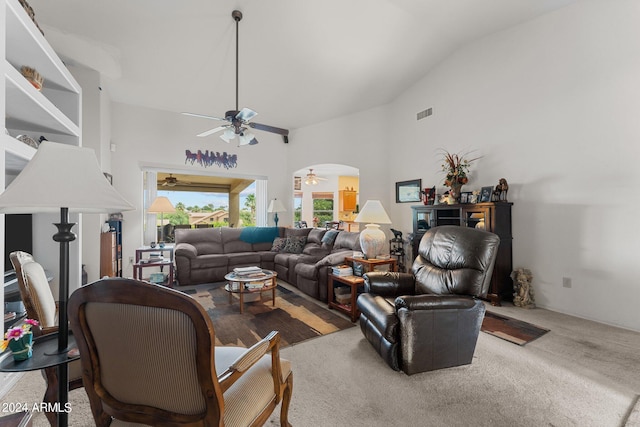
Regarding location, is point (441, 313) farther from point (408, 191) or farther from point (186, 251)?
point (186, 251)

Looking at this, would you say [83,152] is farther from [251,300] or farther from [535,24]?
[535,24]

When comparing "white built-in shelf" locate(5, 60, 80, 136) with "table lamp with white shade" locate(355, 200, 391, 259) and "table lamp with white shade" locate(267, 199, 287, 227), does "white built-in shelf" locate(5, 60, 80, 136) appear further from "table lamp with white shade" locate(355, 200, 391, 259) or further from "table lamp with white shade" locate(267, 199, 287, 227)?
"table lamp with white shade" locate(267, 199, 287, 227)

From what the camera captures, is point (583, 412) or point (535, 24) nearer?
point (583, 412)

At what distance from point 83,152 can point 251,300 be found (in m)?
3.01

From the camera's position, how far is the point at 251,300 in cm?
377

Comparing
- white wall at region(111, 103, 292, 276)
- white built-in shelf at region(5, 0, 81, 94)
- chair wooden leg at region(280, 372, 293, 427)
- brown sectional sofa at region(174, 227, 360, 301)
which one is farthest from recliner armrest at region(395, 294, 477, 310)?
white wall at region(111, 103, 292, 276)

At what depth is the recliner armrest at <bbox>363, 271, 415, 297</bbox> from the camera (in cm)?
262

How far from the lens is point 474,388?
1894 mm

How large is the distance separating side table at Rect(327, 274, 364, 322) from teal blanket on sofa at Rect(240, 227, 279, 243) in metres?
2.74

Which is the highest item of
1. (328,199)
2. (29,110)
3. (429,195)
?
(29,110)

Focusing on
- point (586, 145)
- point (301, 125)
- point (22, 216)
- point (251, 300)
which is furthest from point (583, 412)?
point (301, 125)

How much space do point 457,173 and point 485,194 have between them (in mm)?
520

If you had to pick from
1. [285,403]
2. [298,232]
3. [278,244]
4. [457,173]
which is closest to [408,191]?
[457,173]

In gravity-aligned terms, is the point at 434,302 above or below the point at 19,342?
below
